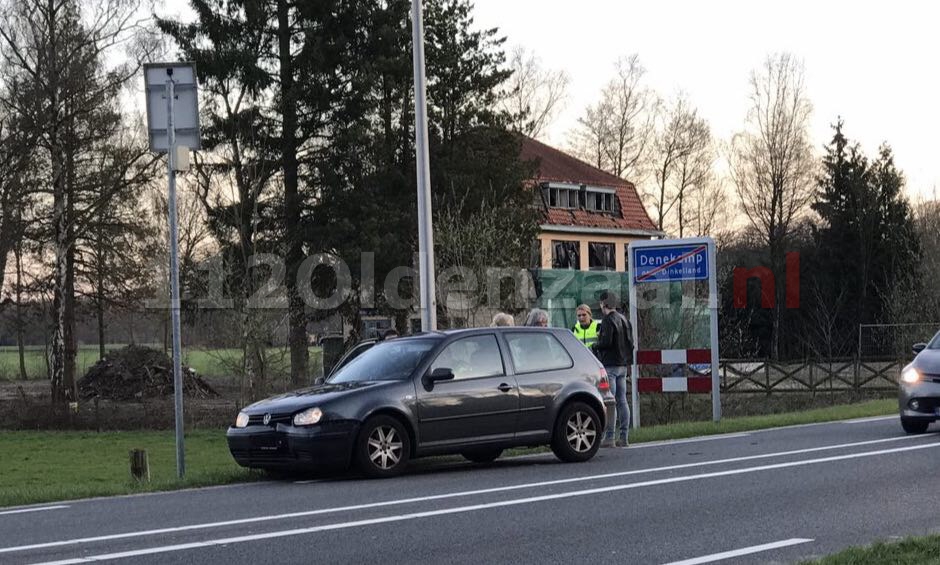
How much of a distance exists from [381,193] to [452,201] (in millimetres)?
2394

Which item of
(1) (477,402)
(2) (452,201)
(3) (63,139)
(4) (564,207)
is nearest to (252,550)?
(1) (477,402)

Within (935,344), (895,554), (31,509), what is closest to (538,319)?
(935,344)

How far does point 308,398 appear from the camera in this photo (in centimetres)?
1377

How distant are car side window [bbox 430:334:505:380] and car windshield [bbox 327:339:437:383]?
0.71 ft

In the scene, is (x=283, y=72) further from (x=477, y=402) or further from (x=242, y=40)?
(x=477, y=402)

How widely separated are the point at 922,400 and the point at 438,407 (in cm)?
689

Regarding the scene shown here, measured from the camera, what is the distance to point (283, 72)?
42875 millimetres

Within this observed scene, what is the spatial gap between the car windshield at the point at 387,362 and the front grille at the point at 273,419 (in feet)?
3.94

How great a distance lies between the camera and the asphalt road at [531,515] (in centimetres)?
847

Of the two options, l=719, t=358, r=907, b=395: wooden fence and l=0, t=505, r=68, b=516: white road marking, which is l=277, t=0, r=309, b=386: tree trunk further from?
l=0, t=505, r=68, b=516: white road marking

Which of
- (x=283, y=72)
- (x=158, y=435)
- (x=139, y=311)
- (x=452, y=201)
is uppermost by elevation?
(x=283, y=72)

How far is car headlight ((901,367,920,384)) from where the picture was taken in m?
17.3

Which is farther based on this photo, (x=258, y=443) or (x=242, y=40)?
(x=242, y=40)

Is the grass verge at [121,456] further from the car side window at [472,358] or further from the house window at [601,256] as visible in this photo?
the house window at [601,256]
